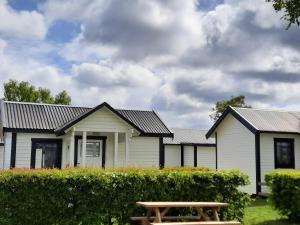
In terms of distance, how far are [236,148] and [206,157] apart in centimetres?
1284

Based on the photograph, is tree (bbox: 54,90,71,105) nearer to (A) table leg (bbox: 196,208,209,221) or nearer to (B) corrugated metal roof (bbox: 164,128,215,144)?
Result: (B) corrugated metal roof (bbox: 164,128,215,144)

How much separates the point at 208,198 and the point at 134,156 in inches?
429

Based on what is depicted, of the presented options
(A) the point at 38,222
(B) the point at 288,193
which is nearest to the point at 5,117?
(A) the point at 38,222

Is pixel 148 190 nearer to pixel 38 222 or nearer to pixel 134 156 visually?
pixel 38 222

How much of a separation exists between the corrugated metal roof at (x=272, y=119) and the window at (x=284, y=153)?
65cm

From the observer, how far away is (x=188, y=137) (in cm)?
3684

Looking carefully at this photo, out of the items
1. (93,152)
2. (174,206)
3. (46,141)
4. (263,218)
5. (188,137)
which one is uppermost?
(188,137)

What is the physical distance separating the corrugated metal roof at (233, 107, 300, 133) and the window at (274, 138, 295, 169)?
2.12 feet

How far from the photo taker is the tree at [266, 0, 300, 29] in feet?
45.3

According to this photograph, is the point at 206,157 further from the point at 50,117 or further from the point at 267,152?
the point at 50,117

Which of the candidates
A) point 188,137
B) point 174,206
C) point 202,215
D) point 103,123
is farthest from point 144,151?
point 188,137

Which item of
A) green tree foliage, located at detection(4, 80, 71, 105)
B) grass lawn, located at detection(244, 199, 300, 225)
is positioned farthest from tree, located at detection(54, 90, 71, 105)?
grass lawn, located at detection(244, 199, 300, 225)

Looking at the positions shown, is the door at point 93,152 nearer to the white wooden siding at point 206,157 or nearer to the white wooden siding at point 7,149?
the white wooden siding at point 7,149

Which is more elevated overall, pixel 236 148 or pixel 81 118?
pixel 81 118
